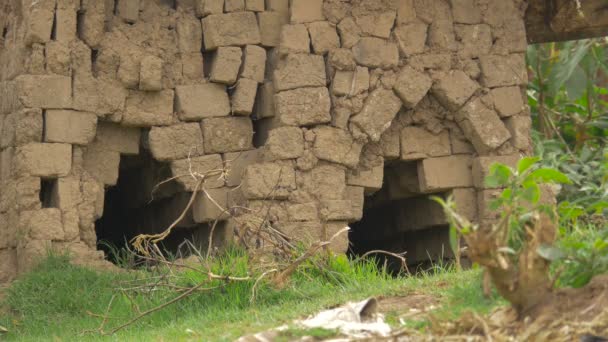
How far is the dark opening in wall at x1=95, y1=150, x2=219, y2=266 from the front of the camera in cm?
973

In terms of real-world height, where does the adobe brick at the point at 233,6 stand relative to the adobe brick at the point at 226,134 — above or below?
above

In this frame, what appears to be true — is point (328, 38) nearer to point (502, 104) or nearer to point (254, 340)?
point (502, 104)

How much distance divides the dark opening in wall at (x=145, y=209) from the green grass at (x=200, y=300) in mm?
949

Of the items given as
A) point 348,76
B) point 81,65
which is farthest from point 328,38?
point 81,65

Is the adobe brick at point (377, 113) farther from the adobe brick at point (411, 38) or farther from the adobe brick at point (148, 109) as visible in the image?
the adobe brick at point (148, 109)

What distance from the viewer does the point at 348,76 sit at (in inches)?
364

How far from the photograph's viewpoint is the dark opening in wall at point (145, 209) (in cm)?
973

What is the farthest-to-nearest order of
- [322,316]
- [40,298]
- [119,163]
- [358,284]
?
[119,163], [40,298], [358,284], [322,316]

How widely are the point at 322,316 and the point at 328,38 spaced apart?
3.53 meters

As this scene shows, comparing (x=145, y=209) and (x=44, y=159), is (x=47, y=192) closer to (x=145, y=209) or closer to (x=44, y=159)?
(x=44, y=159)

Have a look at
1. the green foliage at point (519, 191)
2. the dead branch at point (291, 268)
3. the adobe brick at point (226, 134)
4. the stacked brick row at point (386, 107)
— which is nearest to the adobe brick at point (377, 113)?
the stacked brick row at point (386, 107)

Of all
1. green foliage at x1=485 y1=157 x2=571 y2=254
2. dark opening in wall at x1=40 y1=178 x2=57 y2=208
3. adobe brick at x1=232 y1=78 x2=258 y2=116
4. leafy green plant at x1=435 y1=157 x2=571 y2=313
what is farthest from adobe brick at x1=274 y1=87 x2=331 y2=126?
leafy green plant at x1=435 y1=157 x2=571 y2=313

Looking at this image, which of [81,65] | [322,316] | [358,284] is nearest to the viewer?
[322,316]

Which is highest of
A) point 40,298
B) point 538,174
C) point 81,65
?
point 81,65
